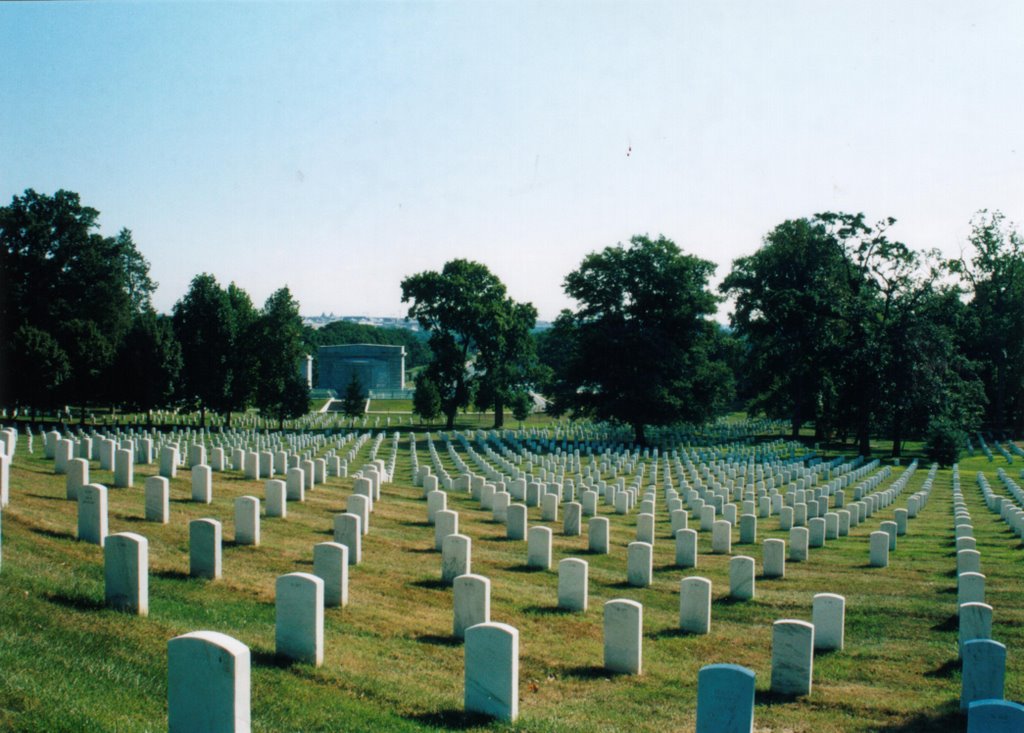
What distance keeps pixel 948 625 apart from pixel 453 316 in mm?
47596

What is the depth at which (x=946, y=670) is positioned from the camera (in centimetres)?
917

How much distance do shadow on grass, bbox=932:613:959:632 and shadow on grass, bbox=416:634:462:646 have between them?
263 inches

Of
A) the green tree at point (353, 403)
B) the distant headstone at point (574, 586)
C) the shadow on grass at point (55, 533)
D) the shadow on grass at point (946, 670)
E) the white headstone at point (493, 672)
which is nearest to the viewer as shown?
the white headstone at point (493, 672)

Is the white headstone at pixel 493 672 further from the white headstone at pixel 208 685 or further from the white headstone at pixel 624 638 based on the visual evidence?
the white headstone at pixel 624 638

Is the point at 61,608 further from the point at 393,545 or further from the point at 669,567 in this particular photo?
the point at 669,567

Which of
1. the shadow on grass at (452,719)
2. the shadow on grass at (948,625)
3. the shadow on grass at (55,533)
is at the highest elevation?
the shadow on grass at (55,533)

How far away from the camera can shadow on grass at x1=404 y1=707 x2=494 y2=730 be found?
619 centimetres

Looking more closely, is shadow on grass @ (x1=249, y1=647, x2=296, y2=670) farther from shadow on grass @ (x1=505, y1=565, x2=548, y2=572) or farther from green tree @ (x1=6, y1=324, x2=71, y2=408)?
green tree @ (x1=6, y1=324, x2=71, y2=408)

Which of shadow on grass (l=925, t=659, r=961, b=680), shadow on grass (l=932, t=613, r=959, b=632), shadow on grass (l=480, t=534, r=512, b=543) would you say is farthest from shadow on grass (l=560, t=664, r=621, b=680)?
shadow on grass (l=480, t=534, r=512, b=543)

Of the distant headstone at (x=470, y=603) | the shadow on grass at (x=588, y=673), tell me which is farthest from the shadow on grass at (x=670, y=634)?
the distant headstone at (x=470, y=603)

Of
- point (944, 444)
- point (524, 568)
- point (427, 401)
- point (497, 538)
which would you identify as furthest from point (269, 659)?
point (427, 401)

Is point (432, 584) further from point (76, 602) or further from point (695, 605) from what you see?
point (76, 602)

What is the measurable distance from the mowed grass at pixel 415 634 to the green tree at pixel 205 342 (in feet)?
104

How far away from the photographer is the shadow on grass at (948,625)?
11.0 m
